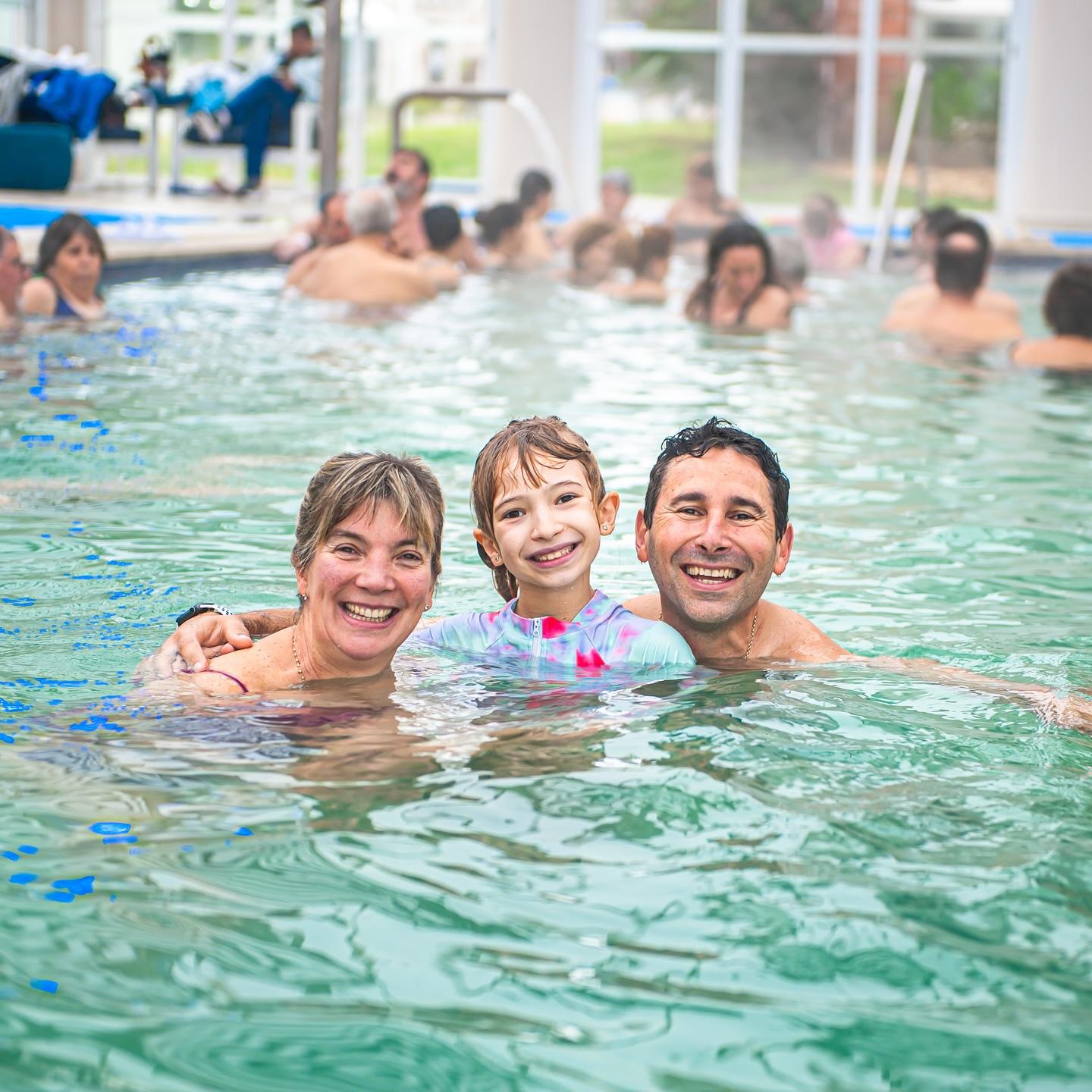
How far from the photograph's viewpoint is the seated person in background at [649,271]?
13328 mm

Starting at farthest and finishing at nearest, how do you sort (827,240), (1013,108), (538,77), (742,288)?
(538,77) → (1013,108) → (827,240) → (742,288)

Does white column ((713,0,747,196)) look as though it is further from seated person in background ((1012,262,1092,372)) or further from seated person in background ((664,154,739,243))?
seated person in background ((1012,262,1092,372))

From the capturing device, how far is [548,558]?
3.86 metres

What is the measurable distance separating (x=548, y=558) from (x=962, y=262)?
26.8 feet

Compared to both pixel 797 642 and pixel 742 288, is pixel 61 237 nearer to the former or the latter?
pixel 742 288

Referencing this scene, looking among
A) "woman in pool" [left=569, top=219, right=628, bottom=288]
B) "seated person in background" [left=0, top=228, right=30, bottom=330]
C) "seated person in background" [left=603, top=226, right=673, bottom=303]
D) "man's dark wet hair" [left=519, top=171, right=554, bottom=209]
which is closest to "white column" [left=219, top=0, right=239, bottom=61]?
"man's dark wet hair" [left=519, top=171, right=554, bottom=209]

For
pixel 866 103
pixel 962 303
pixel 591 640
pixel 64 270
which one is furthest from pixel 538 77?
pixel 591 640

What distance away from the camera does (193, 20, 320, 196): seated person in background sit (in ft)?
56.5

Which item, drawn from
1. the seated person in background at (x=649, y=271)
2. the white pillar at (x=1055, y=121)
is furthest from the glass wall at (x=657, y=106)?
the seated person in background at (x=649, y=271)

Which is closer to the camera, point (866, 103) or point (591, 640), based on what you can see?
point (591, 640)

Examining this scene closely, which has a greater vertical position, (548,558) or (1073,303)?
(1073,303)

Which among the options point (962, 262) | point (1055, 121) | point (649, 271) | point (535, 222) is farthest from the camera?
point (1055, 121)

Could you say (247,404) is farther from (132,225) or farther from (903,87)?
(903,87)

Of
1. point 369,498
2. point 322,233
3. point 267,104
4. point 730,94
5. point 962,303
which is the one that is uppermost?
point 730,94
